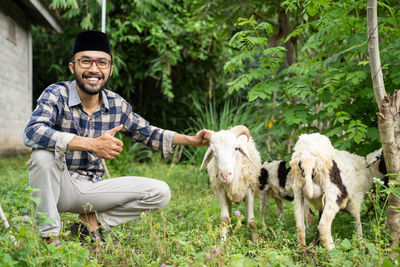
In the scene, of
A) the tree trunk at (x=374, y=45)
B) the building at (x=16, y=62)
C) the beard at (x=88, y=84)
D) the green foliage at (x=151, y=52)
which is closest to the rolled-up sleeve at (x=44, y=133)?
the beard at (x=88, y=84)

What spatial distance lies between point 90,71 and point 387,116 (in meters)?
2.39

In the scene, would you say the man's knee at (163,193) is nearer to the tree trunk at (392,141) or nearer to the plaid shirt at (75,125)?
the plaid shirt at (75,125)

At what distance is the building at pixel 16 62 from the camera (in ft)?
27.3

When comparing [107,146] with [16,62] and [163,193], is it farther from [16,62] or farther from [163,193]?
[16,62]

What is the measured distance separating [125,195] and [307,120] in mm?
2062

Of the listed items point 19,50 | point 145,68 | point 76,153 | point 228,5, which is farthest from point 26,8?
point 76,153

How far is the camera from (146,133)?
3828 millimetres

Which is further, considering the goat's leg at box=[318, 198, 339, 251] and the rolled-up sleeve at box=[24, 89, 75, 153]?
the goat's leg at box=[318, 198, 339, 251]

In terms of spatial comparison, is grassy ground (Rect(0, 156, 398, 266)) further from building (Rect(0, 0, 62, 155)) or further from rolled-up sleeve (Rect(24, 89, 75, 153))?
building (Rect(0, 0, 62, 155))

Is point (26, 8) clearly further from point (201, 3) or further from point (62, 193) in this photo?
point (62, 193)

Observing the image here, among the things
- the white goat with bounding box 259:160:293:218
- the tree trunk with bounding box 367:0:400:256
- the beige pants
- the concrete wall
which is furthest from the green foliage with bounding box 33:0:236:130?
the tree trunk with bounding box 367:0:400:256

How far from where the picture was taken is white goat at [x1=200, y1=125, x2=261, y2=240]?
360 cm

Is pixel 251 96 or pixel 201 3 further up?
pixel 201 3

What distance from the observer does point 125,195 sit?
3.35 meters
